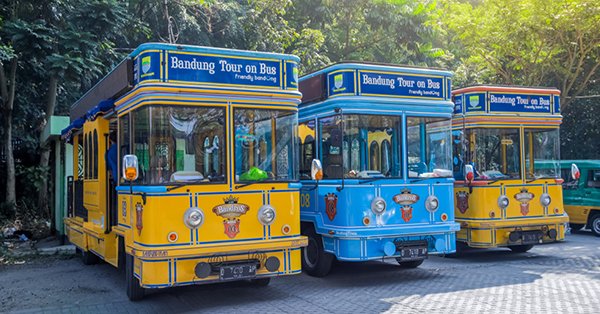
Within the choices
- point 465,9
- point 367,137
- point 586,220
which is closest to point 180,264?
point 367,137

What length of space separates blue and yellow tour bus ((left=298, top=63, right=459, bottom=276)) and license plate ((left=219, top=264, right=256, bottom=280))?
1.86 m

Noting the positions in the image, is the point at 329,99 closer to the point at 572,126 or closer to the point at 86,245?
the point at 86,245

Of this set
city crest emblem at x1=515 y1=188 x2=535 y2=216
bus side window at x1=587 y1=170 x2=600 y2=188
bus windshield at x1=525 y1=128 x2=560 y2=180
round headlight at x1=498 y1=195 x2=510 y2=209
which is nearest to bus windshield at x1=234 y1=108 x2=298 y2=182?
round headlight at x1=498 y1=195 x2=510 y2=209

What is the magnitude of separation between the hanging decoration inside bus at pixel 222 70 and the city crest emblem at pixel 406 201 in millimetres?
2632

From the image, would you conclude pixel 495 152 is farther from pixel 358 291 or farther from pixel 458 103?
pixel 358 291

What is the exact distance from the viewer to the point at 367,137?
8859mm

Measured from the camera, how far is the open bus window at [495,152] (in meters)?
10.9

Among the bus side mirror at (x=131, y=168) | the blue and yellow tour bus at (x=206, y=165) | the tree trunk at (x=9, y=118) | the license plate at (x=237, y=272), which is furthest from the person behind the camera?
the tree trunk at (x=9, y=118)

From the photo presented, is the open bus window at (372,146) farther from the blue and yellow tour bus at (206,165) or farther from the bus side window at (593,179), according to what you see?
the bus side window at (593,179)

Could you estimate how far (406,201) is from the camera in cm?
884

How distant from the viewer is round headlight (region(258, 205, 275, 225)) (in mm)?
7363

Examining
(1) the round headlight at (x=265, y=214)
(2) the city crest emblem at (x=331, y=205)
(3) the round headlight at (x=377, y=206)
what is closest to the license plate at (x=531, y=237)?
(3) the round headlight at (x=377, y=206)

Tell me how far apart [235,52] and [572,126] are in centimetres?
1754

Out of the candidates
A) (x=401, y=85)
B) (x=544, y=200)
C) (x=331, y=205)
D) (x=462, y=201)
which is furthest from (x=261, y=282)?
(x=544, y=200)
